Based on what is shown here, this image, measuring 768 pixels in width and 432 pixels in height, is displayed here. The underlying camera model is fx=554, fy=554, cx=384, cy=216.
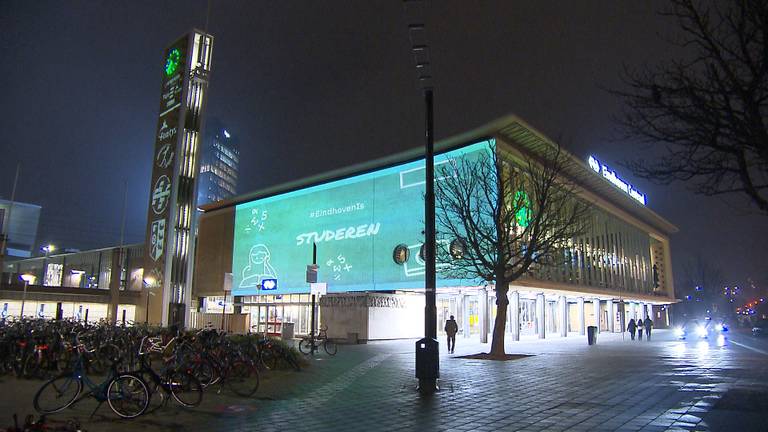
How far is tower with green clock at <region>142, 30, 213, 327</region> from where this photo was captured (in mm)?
47062

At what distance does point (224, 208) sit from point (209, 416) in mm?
A: 53365

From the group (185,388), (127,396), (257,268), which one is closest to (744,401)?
(185,388)

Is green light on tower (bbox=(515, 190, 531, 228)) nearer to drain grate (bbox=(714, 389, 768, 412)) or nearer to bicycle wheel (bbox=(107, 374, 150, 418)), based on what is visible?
drain grate (bbox=(714, 389, 768, 412))

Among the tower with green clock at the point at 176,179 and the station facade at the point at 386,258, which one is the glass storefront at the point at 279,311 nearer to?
the station facade at the point at 386,258

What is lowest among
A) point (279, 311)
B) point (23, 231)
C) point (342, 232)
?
point (279, 311)

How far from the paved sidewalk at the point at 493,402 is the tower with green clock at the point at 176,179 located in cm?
3413

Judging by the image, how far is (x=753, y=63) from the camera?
9.23 meters

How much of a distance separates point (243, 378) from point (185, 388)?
244 centimetres

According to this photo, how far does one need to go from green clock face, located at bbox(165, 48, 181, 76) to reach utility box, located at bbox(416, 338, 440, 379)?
4487cm

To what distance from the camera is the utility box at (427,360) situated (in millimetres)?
12109

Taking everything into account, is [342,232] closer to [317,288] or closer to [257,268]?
[257,268]

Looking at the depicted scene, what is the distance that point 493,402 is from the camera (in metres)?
10.7

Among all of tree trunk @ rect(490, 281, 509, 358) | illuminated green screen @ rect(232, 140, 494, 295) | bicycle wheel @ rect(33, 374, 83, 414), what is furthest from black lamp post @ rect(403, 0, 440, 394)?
illuminated green screen @ rect(232, 140, 494, 295)

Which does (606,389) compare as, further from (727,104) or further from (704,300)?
(704,300)
